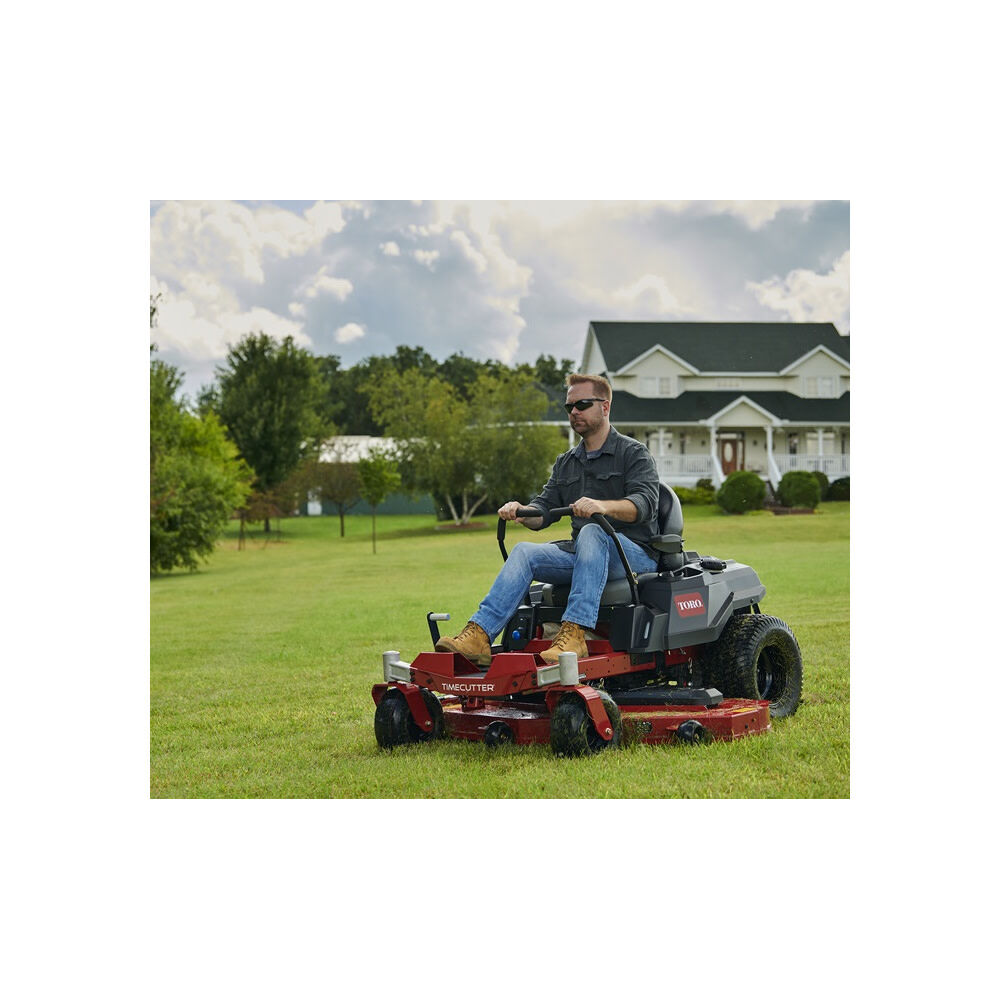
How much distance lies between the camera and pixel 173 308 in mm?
10648

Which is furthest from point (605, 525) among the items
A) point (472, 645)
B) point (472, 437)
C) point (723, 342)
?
point (472, 437)

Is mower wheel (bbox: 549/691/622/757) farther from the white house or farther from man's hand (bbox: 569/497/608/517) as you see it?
the white house

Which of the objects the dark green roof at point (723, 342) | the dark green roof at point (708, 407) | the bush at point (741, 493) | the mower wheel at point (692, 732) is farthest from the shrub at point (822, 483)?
the mower wheel at point (692, 732)

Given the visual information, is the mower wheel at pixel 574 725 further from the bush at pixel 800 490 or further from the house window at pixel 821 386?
the bush at pixel 800 490

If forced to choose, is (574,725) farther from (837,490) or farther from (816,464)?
(837,490)

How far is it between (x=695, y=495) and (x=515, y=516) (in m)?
5.38

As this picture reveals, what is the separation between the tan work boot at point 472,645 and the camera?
474 cm

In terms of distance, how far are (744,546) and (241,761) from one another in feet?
20.4

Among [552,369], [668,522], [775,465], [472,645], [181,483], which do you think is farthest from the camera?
[181,483]

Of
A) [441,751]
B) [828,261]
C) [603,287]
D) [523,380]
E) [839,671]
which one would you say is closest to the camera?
[441,751]

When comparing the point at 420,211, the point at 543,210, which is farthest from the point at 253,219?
the point at 543,210

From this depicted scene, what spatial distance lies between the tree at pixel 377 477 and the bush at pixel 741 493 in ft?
13.8

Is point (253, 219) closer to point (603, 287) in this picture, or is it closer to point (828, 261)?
point (603, 287)

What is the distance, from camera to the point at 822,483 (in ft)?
33.2
